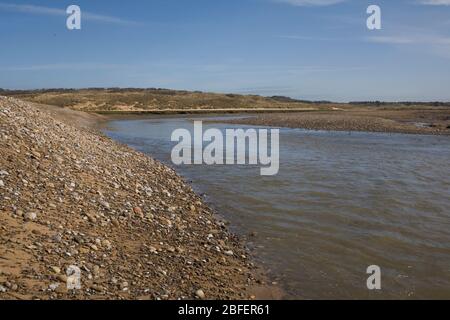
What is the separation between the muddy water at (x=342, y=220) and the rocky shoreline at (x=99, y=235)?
97 cm

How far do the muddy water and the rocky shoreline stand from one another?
971 mm

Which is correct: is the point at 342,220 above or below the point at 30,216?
below

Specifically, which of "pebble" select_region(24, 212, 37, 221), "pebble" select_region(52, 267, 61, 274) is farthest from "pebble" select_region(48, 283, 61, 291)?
"pebble" select_region(24, 212, 37, 221)

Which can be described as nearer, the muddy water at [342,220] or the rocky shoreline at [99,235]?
the rocky shoreline at [99,235]

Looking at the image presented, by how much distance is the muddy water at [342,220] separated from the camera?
7.50 meters

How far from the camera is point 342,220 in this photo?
10.9m

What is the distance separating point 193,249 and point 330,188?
780 cm

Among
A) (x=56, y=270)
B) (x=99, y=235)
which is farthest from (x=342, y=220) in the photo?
(x=56, y=270)

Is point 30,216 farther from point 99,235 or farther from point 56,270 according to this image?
point 56,270

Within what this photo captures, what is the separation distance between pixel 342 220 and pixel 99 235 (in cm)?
627

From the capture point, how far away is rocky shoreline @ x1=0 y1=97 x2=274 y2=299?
6016 millimetres

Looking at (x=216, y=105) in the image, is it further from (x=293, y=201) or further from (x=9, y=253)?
(x=9, y=253)
